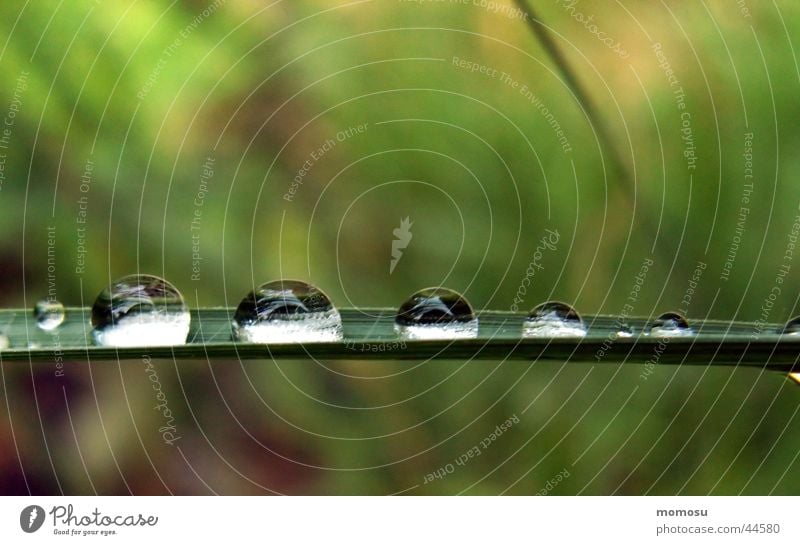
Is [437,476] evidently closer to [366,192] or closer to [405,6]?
[366,192]

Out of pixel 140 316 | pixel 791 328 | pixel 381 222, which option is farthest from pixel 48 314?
pixel 791 328

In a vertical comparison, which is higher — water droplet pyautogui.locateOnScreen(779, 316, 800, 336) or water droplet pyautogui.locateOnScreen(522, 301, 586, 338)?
water droplet pyautogui.locateOnScreen(522, 301, 586, 338)

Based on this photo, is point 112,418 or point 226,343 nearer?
point 226,343

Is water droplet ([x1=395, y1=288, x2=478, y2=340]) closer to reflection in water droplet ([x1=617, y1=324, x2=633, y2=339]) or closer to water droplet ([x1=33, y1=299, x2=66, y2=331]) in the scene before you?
reflection in water droplet ([x1=617, y1=324, x2=633, y2=339])

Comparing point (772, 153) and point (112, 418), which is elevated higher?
point (772, 153)

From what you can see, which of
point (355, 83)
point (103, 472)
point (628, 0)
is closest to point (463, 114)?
point (355, 83)
